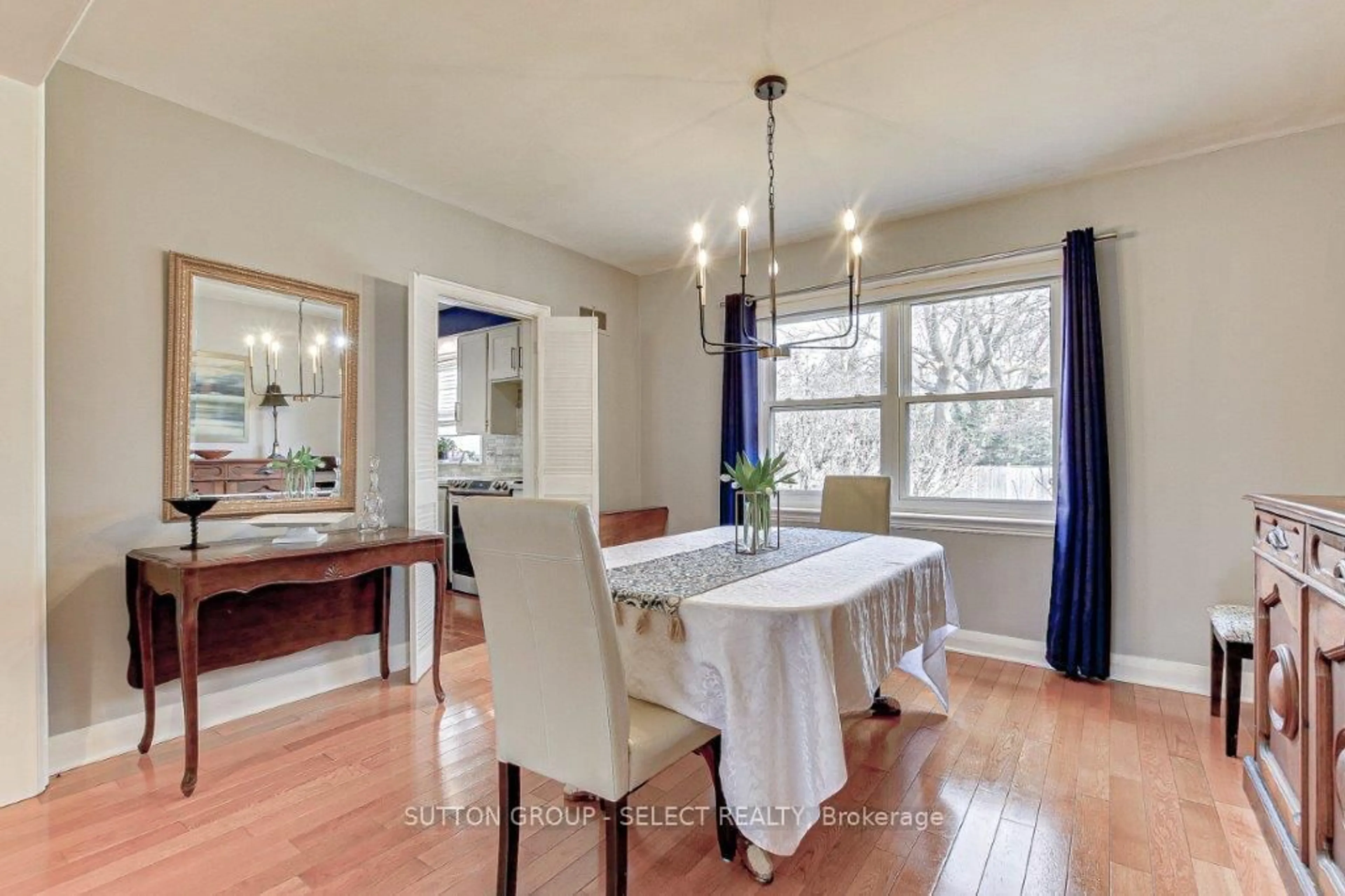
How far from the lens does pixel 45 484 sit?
2186 mm

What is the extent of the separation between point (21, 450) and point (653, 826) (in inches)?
92.0

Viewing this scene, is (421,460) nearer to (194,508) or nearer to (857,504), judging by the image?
(194,508)

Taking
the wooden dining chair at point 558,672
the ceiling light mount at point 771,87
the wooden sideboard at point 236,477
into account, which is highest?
the ceiling light mount at point 771,87

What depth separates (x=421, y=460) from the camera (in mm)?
3254

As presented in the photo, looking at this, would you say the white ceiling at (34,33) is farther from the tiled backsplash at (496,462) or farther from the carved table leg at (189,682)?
the tiled backsplash at (496,462)

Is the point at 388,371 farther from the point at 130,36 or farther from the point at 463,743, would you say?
the point at 463,743

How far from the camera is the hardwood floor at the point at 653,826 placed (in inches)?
65.4

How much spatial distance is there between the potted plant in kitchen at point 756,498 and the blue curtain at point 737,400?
5.46 ft

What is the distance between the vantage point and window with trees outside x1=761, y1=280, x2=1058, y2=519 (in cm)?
342

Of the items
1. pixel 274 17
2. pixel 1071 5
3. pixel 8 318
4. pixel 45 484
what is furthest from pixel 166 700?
pixel 1071 5

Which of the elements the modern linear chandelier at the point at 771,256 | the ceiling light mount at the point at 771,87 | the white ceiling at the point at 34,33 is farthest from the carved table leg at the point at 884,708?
the white ceiling at the point at 34,33

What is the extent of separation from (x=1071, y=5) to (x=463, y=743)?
3.28 metres

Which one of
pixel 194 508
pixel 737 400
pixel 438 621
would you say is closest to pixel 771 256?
pixel 737 400

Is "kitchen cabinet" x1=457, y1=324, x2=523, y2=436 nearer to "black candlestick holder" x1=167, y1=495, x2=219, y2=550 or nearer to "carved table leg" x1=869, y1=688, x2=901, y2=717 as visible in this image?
"black candlestick holder" x1=167, y1=495, x2=219, y2=550
